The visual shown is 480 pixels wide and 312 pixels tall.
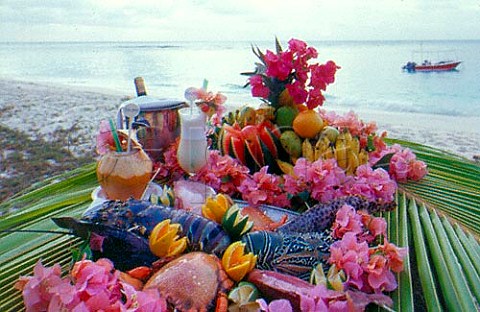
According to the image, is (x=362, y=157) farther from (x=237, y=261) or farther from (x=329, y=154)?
(x=237, y=261)

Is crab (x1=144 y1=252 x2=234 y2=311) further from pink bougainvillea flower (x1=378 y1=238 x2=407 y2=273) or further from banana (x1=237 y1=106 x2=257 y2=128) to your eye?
banana (x1=237 y1=106 x2=257 y2=128)

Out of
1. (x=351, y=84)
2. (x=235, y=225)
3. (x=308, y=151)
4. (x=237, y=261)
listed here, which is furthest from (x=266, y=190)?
(x=351, y=84)

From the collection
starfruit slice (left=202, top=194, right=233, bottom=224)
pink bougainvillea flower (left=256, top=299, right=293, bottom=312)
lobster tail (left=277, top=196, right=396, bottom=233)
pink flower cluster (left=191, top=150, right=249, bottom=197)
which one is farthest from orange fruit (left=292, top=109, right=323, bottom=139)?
pink bougainvillea flower (left=256, top=299, right=293, bottom=312)

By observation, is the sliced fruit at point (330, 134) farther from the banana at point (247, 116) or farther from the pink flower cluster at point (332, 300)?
the pink flower cluster at point (332, 300)

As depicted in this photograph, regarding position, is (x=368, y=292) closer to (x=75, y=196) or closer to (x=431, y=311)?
(x=431, y=311)

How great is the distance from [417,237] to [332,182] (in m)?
0.37

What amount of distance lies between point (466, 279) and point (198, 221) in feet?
2.38

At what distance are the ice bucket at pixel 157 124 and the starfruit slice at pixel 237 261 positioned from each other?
1.14 m

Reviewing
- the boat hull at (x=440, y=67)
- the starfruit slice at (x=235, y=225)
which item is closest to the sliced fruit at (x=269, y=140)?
the starfruit slice at (x=235, y=225)

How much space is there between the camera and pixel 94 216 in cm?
122

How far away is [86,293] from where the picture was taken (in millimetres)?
1021

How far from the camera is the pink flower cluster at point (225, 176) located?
2031mm

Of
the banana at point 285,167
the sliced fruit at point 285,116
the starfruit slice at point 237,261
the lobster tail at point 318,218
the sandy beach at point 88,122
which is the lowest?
the sandy beach at point 88,122

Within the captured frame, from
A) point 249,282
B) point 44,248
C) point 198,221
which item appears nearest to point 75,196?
point 44,248
